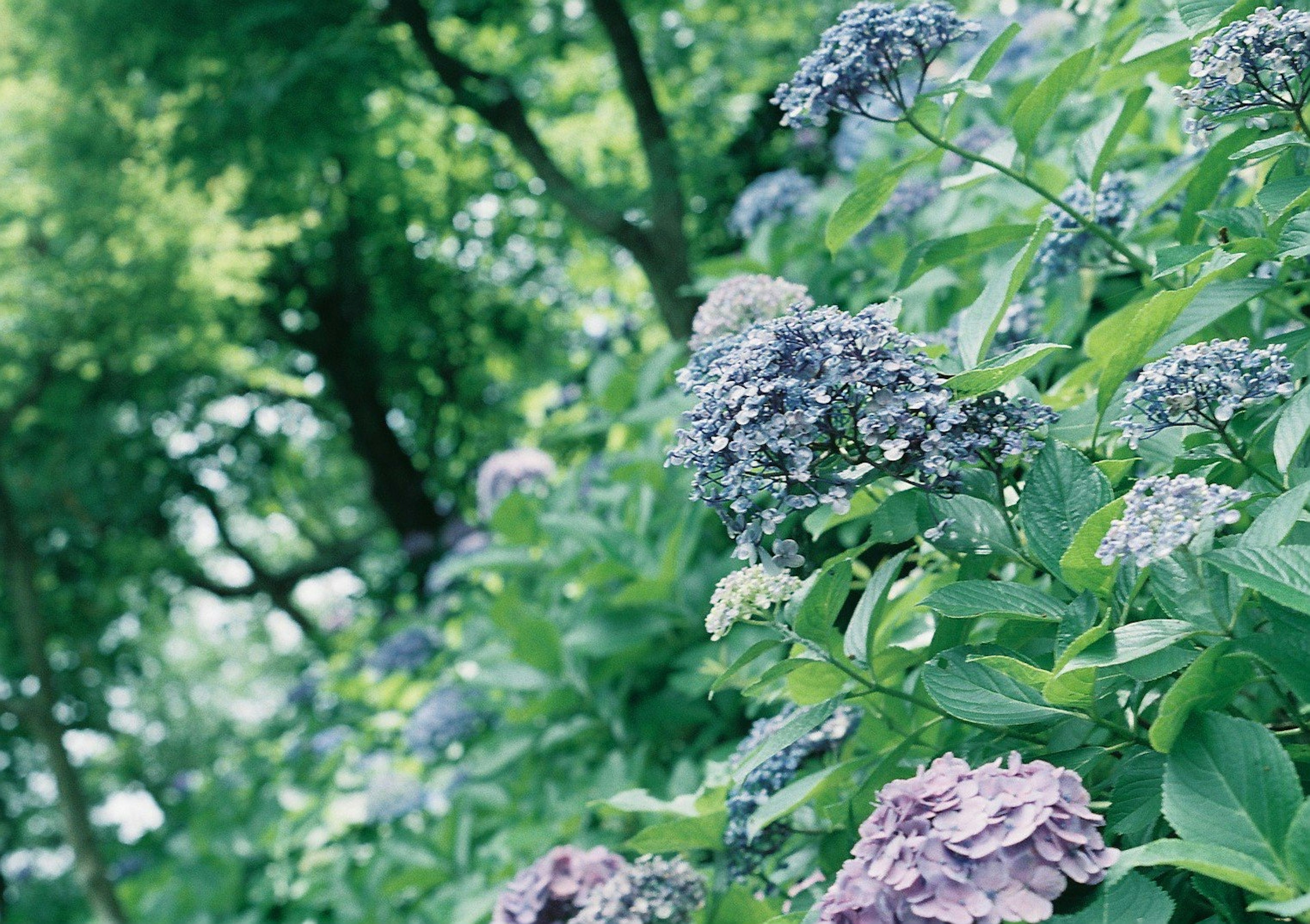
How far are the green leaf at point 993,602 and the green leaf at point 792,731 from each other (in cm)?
20

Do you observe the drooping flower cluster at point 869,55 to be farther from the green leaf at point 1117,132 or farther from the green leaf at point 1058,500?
the green leaf at point 1058,500

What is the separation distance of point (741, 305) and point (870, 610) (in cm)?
66

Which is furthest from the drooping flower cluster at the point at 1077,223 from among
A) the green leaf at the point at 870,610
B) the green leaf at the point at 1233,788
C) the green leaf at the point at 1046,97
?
the green leaf at the point at 1233,788

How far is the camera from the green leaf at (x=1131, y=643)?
4.26 feet

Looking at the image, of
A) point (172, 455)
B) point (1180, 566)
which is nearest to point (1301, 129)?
point (1180, 566)

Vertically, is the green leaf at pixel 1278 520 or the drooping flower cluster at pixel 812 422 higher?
the drooping flower cluster at pixel 812 422

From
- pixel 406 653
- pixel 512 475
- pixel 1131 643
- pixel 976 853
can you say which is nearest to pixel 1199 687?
pixel 1131 643

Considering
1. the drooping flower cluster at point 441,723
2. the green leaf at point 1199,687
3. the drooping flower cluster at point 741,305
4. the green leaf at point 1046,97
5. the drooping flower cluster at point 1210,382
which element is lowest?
the drooping flower cluster at point 441,723

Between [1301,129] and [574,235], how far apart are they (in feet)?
14.6

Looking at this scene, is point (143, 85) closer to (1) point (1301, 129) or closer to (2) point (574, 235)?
(2) point (574, 235)

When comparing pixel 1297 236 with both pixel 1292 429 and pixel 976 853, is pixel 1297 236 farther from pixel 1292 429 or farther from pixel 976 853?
pixel 976 853

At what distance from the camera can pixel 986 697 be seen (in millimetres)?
1407

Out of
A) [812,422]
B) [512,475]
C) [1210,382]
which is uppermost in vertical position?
[812,422]

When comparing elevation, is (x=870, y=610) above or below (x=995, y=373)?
below
